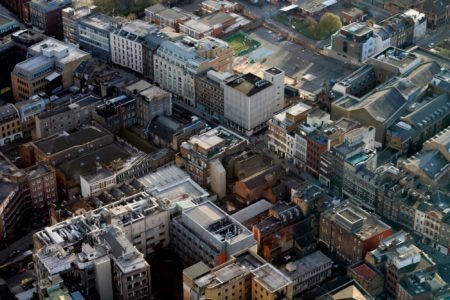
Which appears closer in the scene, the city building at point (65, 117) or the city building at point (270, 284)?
the city building at point (270, 284)

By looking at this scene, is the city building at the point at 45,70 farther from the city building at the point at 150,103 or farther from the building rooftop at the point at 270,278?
the building rooftop at the point at 270,278

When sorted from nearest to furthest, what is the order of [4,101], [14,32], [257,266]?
[257,266] < [4,101] < [14,32]

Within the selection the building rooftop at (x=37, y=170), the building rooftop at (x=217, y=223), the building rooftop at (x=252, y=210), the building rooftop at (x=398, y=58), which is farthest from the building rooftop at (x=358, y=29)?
the building rooftop at (x=37, y=170)

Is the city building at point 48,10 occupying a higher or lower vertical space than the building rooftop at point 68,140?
higher

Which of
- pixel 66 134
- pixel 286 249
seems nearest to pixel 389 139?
pixel 286 249

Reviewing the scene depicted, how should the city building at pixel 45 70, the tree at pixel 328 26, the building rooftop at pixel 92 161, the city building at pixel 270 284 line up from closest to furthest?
the city building at pixel 270 284, the building rooftop at pixel 92 161, the city building at pixel 45 70, the tree at pixel 328 26

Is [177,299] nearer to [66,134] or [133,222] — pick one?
[133,222]

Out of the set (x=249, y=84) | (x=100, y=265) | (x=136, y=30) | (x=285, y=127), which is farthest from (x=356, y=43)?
(x=100, y=265)
